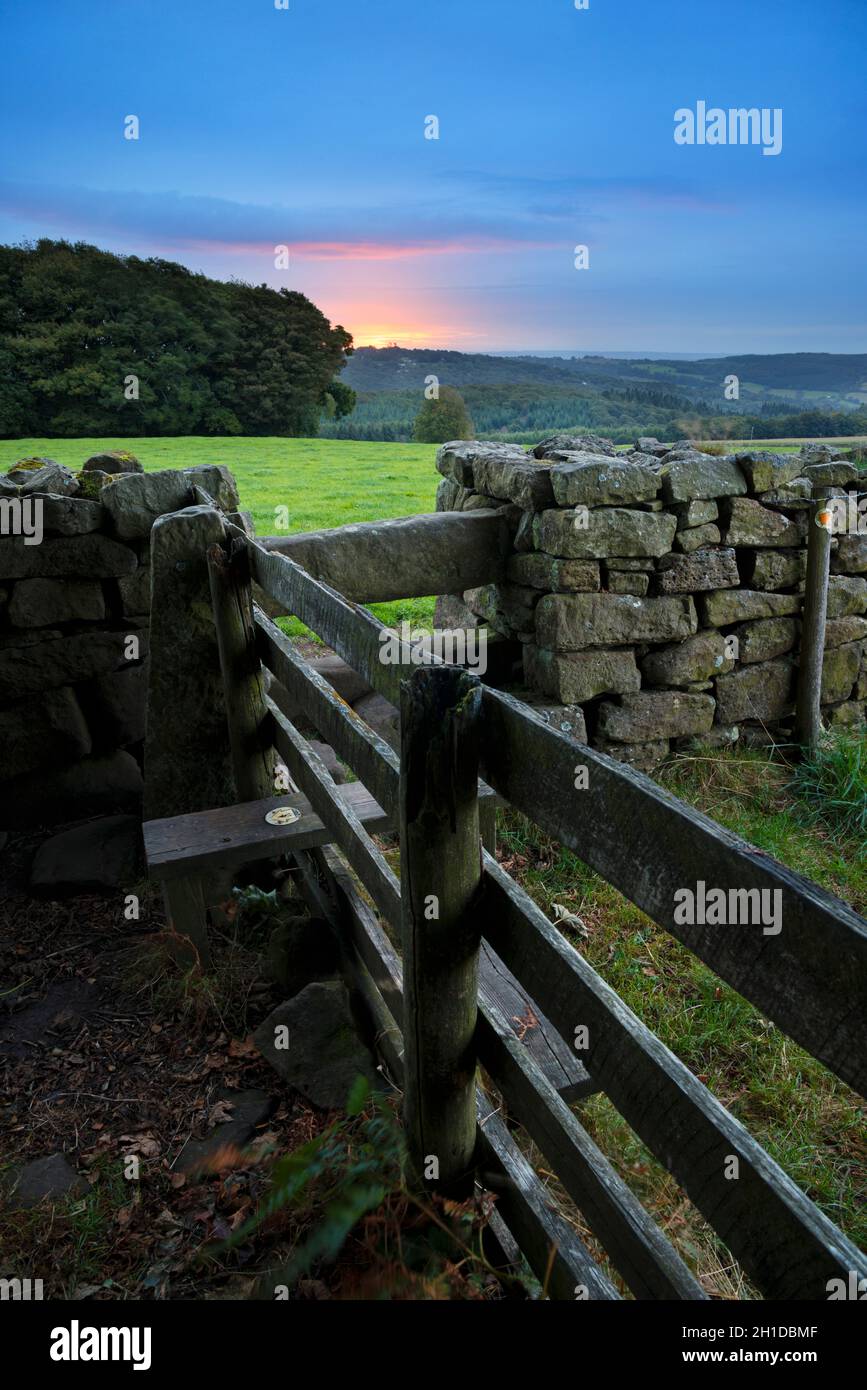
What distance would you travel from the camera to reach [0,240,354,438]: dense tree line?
1883cm

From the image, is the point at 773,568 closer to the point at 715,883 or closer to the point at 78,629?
the point at 78,629

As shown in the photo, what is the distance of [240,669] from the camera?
4.14 meters

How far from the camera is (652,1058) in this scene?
1.57 m

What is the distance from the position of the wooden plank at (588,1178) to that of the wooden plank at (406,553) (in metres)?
3.77

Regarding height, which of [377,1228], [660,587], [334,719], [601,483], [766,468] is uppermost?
[766,468]

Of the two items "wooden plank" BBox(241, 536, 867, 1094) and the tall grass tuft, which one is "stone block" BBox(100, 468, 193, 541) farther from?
the tall grass tuft

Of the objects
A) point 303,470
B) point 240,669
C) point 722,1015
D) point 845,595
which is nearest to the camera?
point 722,1015

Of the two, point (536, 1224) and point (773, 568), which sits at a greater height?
point (773, 568)

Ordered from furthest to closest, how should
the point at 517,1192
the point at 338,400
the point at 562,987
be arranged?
the point at 338,400 < the point at 517,1192 < the point at 562,987

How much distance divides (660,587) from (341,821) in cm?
362

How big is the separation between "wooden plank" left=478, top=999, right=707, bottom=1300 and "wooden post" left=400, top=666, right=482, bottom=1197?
0.31ft

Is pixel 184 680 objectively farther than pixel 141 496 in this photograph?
No

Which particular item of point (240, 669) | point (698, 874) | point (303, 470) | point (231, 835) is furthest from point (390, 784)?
point (303, 470)

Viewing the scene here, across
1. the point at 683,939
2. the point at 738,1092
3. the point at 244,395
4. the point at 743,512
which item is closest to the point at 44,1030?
the point at 738,1092
